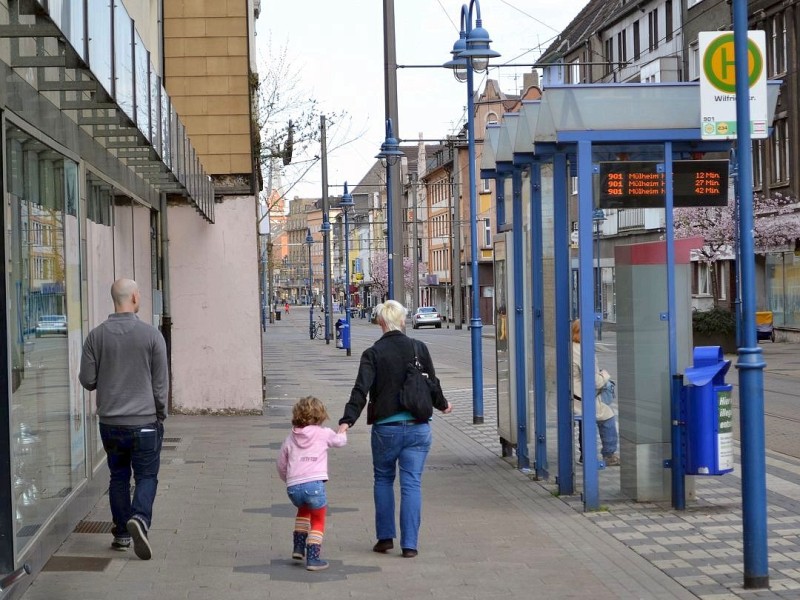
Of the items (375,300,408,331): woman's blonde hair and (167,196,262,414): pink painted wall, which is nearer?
(375,300,408,331): woman's blonde hair

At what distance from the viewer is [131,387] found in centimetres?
825

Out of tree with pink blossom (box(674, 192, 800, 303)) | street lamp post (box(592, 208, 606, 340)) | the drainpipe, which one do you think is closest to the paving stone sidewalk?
street lamp post (box(592, 208, 606, 340))

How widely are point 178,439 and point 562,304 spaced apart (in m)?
6.86

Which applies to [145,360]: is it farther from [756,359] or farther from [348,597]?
[756,359]

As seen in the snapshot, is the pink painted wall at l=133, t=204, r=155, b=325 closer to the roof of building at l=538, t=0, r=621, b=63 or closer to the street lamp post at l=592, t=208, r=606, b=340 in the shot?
the street lamp post at l=592, t=208, r=606, b=340

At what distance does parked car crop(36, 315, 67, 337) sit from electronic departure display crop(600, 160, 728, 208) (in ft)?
13.4

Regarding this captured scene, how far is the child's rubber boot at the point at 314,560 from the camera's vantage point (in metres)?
7.86

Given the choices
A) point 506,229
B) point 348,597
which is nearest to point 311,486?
point 348,597

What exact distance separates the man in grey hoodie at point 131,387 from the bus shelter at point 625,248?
10.9ft

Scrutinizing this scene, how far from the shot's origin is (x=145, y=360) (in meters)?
8.26

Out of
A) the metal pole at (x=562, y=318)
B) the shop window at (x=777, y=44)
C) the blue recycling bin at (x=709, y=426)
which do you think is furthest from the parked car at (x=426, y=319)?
the blue recycling bin at (x=709, y=426)

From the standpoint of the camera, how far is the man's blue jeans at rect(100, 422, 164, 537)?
827cm

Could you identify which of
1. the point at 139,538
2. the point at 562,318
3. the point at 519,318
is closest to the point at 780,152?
the point at 519,318

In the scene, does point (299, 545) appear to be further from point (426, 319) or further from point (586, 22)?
point (426, 319)
